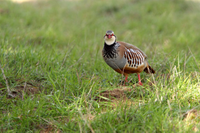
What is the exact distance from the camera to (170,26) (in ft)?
26.3

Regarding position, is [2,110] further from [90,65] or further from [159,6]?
[159,6]

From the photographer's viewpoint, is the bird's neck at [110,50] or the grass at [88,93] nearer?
the grass at [88,93]

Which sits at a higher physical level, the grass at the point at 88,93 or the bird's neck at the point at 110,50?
the bird's neck at the point at 110,50

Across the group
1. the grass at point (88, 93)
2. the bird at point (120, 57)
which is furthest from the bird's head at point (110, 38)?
the grass at point (88, 93)

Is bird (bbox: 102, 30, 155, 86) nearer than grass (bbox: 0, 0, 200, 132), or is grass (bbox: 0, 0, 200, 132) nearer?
grass (bbox: 0, 0, 200, 132)

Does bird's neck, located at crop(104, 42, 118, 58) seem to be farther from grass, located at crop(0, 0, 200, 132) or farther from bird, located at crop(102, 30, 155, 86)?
grass, located at crop(0, 0, 200, 132)

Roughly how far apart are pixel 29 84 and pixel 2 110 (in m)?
0.65

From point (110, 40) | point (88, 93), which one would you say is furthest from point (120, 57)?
point (88, 93)

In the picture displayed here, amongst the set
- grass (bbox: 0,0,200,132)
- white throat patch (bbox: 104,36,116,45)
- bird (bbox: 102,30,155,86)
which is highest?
white throat patch (bbox: 104,36,116,45)

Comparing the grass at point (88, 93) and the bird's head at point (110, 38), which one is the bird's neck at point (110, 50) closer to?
the bird's head at point (110, 38)

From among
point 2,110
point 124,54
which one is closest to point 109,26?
point 124,54

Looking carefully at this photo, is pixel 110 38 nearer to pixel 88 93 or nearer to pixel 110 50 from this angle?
pixel 110 50

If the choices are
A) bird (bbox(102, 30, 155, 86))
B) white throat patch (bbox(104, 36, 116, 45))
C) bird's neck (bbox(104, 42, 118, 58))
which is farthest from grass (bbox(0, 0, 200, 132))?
white throat patch (bbox(104, 36, 116, 45))

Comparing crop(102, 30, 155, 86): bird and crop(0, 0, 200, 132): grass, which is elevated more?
crop(102, 30, 155, 86): bird
